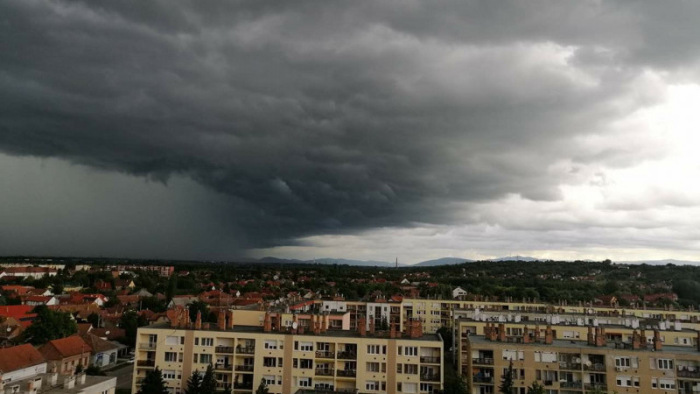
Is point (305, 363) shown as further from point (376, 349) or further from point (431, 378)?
point (431, 378)

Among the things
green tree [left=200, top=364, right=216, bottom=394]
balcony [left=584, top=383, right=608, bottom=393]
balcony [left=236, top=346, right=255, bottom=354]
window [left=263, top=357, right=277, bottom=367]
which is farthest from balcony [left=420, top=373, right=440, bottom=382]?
green tree [left=200, top=364, right=216, bottom=394]

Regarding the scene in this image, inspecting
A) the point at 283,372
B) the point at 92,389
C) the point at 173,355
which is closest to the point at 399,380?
the point at 283,372

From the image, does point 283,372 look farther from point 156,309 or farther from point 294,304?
point 156,309

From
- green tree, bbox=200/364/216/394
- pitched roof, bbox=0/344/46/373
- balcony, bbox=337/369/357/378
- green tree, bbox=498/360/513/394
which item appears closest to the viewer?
green tree, bbox=200/364/216/394

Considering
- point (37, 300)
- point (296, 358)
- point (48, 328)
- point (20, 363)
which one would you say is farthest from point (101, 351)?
point (37, 300)

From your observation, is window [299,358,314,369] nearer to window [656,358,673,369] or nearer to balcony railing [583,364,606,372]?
balcony railing [583,364,606,372]

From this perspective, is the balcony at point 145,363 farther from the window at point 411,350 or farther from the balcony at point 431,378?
the balcony at point 431,378
